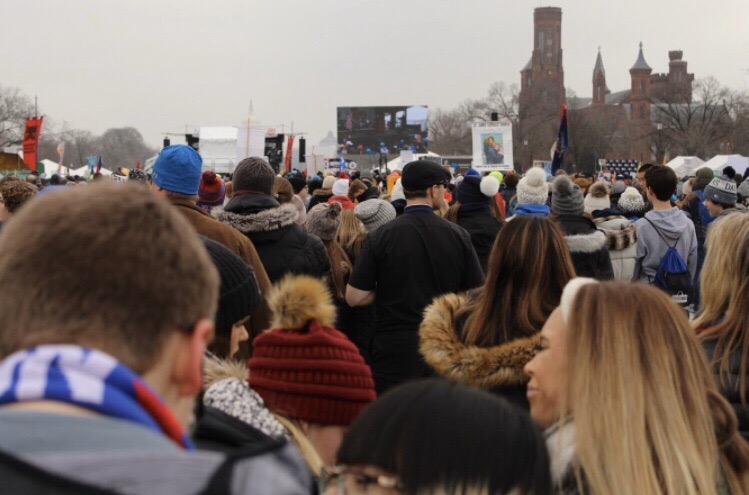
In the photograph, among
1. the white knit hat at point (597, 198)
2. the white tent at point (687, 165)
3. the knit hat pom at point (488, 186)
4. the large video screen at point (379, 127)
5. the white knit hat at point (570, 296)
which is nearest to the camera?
the white knit hat at point (570, 296)

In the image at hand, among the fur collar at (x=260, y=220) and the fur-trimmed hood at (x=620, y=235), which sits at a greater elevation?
the fur collar at (x=260, y=220)

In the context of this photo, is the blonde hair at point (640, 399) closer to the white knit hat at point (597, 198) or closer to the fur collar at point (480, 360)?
the fur collar at point (480, 360)

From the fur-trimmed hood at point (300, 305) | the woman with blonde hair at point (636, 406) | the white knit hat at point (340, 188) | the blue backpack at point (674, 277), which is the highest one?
the white knit hat at point (340, 188)

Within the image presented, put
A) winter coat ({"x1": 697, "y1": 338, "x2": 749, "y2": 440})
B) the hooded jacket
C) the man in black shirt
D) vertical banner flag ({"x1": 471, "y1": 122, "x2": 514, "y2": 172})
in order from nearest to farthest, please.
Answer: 1. winter coat ({"x1": 697, "y1": 338, "x2": 749, "y2": 440})
2. the man in black shirt
3. the hooded jacket
4. vertical banner flag ({"x1": 471, "y1": 122, "x2": 514, "y2": 172})

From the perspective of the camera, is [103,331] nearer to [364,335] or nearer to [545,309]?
[545,309]

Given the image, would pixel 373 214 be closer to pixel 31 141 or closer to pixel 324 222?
pixel 324 222

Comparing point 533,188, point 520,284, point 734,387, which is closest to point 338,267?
point 533,188

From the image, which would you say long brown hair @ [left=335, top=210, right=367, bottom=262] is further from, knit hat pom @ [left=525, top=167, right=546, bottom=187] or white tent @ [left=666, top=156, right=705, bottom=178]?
white tent @ [left=666, top=156, right=705, bottom=178]

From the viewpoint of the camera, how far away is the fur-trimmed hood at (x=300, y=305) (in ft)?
8.82

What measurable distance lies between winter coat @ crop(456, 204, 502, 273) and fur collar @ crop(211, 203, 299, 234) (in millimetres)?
2465

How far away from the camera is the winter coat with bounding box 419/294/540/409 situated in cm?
373

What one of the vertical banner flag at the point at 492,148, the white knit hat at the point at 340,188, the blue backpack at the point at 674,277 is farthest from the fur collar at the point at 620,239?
the vertical banner flag at the point at 492,148

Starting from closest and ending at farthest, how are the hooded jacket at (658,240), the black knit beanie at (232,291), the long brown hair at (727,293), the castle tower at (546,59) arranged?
the black knit beanie at (232,291)
the long brown hair at (727,293)
the hooded jacket at (658,240)
the castle tower at (546,59)

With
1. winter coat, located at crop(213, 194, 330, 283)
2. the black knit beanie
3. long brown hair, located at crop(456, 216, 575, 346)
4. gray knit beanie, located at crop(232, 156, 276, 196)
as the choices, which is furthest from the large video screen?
the black knit beanie
